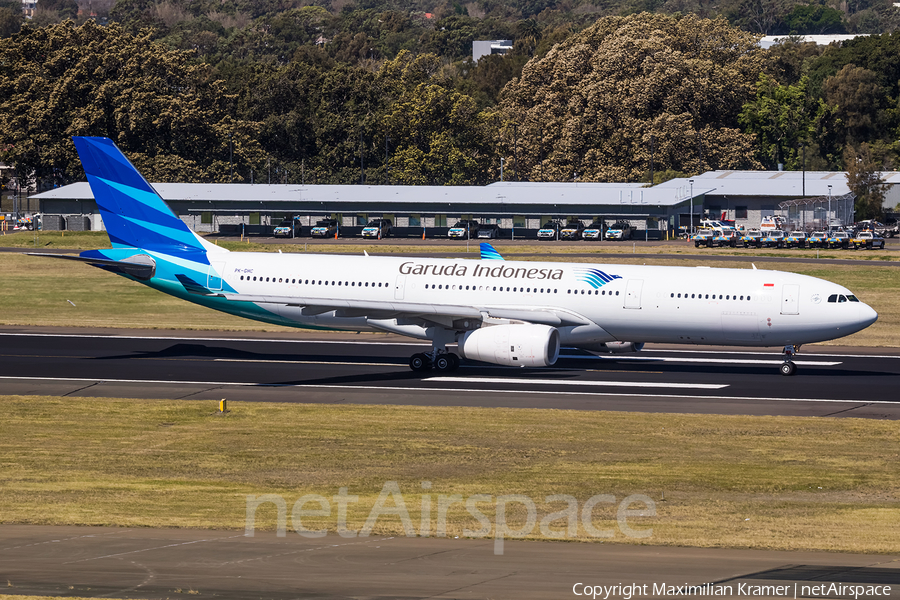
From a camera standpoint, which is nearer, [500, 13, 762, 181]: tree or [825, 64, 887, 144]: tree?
[500, 13, 762, 181]: tree

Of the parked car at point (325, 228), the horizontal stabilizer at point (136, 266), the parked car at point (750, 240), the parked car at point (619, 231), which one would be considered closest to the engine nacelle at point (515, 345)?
the horizontal stabilizer at point (136, 266)

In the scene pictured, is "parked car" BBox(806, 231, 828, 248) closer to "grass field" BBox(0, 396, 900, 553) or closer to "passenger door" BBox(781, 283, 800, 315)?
"passenger door" BBox(781, 283, 800, 315)

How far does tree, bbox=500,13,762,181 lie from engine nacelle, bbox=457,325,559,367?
343 feet

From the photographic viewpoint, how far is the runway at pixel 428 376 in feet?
119

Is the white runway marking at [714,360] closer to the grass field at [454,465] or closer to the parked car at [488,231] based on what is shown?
the grass field at [454,465]

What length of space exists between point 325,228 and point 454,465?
9564 cm

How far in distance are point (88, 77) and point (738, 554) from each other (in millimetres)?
134609

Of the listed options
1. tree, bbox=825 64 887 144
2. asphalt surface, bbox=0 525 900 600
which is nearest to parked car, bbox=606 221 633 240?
tree, bbox=825 64 887 144

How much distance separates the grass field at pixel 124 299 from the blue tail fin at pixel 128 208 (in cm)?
1023

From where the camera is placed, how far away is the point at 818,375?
41.3 meters

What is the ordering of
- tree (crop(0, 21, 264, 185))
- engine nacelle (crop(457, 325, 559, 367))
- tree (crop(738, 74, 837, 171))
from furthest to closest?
A: 1. tree (crop(738, 74, 837, 171))
2. tree (crop(0, 21, 264, 185))
3. engine nacelle (crop(457, 325, 559, 367))

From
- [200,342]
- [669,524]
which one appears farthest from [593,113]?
[669,524]

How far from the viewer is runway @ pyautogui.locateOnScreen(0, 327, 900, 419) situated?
1425 inches

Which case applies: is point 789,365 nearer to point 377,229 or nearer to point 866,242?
point 866,242
